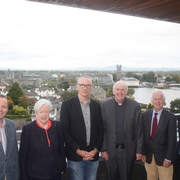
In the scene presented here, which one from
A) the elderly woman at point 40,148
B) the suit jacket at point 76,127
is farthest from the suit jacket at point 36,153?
the suit jacket at point 76,127

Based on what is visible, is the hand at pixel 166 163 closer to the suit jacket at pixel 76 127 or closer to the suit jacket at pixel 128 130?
the suit jacket at pixel 128 130

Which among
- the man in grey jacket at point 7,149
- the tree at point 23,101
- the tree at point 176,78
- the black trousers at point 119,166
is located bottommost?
the tree at point 23,101

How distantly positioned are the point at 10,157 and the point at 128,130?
1187mm

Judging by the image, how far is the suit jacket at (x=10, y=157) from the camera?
1867 millimetres

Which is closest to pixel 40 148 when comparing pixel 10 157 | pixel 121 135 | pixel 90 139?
pixel 10 157

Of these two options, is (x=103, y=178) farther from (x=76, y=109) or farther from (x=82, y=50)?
(x=82, y=50)

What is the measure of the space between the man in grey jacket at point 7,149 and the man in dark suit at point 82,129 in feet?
1.66

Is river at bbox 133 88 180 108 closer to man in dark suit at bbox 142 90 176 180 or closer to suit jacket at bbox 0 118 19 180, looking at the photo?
man in dark suit at bbox 142 90 176 180

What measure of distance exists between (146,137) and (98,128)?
0.59 m

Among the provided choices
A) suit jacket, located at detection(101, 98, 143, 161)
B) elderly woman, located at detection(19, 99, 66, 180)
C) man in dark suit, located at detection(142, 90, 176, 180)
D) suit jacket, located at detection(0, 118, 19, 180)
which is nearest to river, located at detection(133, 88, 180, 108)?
man in dark suit, located at detection(142, 90, 176, 180)

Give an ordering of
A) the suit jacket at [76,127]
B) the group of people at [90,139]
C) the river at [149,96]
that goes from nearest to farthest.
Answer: the group of people at [90,139] → the suit jacket at [76,127] → the river at [149,96]

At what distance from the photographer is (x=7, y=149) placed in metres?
1.89

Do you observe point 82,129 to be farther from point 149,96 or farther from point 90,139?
point 149,96

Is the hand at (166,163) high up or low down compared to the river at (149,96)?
down
